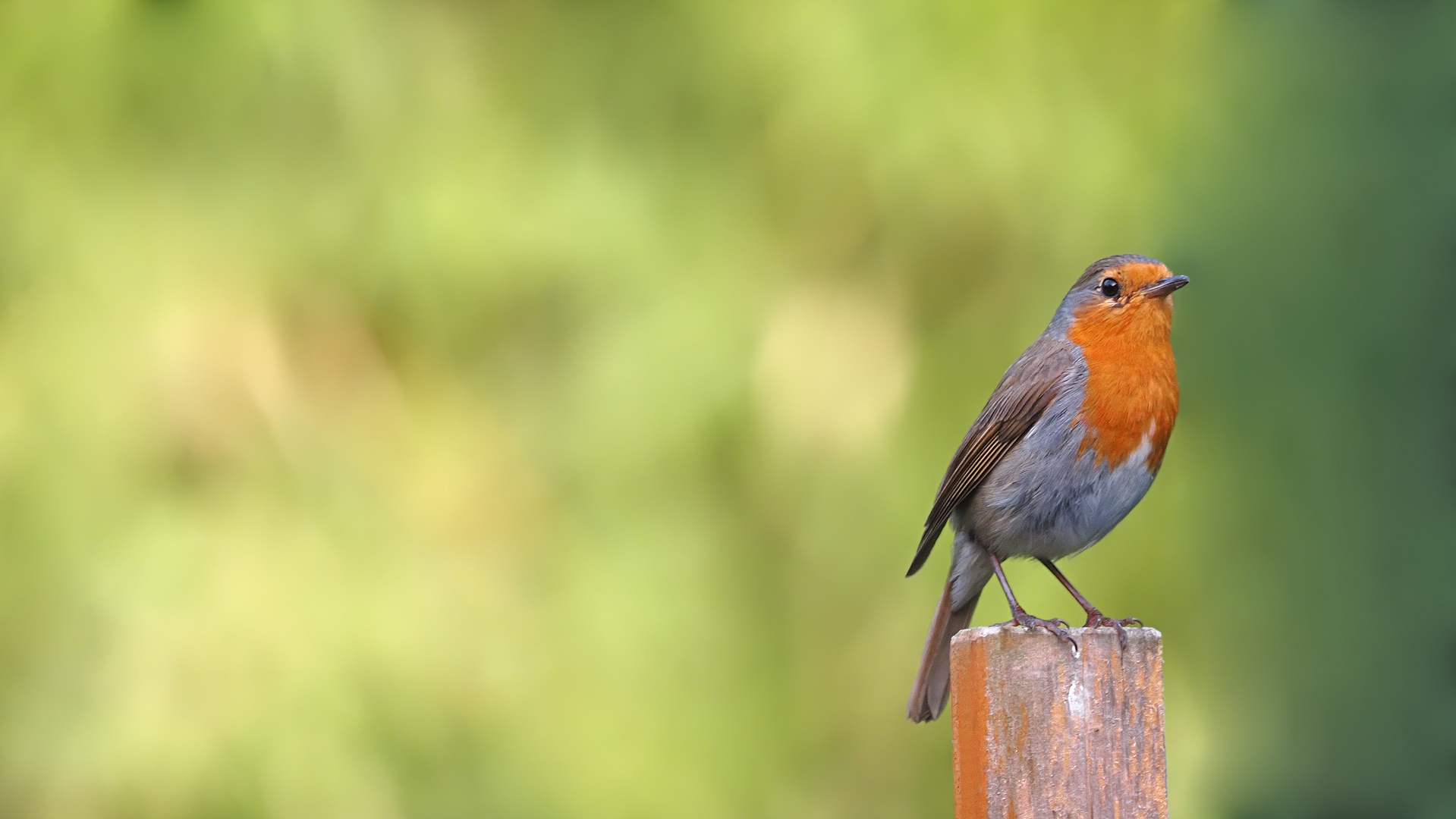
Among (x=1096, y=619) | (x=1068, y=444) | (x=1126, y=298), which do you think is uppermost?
(x=1126, y=298)

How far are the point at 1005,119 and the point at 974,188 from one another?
0.77 ft

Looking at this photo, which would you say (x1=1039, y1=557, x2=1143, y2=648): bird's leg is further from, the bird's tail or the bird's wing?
the bird's wing

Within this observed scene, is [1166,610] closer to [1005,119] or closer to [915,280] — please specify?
[915,280]

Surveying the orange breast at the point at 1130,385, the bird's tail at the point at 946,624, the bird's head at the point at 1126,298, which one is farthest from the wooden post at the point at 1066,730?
the bird's head at the point at 1126,298

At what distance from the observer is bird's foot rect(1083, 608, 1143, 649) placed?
1699mm

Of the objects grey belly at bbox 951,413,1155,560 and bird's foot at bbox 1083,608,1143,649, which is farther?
grey belly at bbox 951,413,1155,560

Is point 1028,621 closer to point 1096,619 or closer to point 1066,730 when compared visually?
point 1066,730

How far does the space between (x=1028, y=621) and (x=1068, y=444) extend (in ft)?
2.09

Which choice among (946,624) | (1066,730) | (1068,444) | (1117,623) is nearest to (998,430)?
(1068,444)

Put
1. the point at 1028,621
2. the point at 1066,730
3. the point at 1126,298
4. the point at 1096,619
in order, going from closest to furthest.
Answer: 1. the point at 1066,730
2. the point at 1028,621
3. the point at 1096,619
4. the point at 1126,298

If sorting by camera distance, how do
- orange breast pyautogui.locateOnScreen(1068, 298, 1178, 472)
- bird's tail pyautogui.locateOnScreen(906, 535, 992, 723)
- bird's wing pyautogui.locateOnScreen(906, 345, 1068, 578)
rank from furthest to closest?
1. bird's wing pyautogui.locateOnScreen(906, 345, 1068, 578)
2. orange breast pyautogui.locateOnScreen(1068, 298, 1178, 472)
3. bird's tail pyautogui.locateOnScreen(906, 535, 992, 723)

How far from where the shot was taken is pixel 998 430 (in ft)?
9.19

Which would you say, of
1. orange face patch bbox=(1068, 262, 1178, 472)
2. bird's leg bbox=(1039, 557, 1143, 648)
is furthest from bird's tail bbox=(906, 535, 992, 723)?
orange face patch bbox=(1068, 262, 1178, 472)

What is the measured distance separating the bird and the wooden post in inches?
31.8
